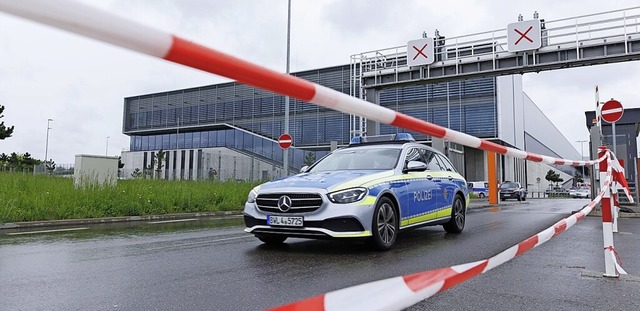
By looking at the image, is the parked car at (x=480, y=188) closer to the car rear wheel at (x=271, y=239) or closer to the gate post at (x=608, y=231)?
the car rear wheel at (x=271, y=239)

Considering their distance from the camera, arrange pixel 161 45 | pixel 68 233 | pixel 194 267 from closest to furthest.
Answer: pixel 161 45 < pixel 194 267 < pixel 68 233

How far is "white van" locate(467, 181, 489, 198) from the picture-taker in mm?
39781

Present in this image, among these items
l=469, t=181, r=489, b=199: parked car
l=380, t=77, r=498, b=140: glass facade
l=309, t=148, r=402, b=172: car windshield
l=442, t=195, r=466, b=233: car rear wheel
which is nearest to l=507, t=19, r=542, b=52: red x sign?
l=442, t=195, r=466, b=233: car rear wheel

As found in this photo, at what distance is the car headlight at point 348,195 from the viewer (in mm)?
6000

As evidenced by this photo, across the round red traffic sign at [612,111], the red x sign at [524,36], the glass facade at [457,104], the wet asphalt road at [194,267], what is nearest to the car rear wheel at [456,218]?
the wet asphalt road at [194,267]

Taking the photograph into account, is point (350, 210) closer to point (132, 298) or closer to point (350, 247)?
point (350, 247)

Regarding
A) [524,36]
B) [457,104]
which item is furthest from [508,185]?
[524,36]

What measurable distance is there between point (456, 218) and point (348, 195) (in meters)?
3.58

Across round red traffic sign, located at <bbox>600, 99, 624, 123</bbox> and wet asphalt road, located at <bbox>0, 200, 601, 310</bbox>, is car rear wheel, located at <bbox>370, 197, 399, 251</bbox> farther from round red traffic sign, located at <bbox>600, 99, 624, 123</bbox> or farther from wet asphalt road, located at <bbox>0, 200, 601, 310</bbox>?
round red traffic sign, located at <bbox>600, 99, 624, 123</bbox>

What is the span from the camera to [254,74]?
1338 millimetres

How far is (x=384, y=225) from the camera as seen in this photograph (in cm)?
643

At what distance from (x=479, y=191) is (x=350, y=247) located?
118ft

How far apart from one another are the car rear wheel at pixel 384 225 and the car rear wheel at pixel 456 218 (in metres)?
2.37

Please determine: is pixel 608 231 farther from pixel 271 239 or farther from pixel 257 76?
pixel 257 76
